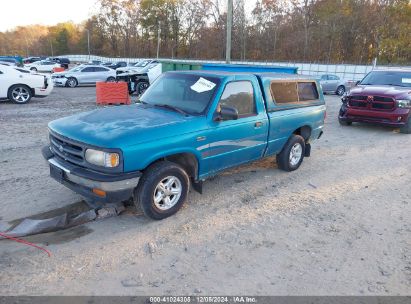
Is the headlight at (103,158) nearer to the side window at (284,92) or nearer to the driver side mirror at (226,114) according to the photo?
the driver side mirror at (226,114)

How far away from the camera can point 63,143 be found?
4059 mm

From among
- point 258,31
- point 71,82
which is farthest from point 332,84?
point 258,31

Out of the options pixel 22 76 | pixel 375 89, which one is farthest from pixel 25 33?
pixel 375 89

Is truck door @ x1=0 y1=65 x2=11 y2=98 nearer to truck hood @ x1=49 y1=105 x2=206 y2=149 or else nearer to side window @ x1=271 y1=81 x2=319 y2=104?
truck hood @ x1=49 y1=105 x2=206 y2=149

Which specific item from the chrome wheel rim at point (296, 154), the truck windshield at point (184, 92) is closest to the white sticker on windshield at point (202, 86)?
the truck windshield at point (184, 92)

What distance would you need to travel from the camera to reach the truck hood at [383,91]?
31.0ft

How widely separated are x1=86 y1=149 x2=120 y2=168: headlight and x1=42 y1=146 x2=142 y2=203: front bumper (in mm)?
112

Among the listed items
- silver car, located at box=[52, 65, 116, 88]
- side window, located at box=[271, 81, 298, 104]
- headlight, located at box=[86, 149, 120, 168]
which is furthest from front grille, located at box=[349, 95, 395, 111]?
silver car, located at box=[52, 65, 116, 88]

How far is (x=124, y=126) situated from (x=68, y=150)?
71cm

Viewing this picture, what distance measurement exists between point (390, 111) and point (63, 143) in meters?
8.85

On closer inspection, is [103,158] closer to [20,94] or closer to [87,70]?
[20,94]

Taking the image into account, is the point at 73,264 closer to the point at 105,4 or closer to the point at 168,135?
the point at 168,135

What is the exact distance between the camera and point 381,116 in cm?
966

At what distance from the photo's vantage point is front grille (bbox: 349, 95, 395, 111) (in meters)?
9.49
